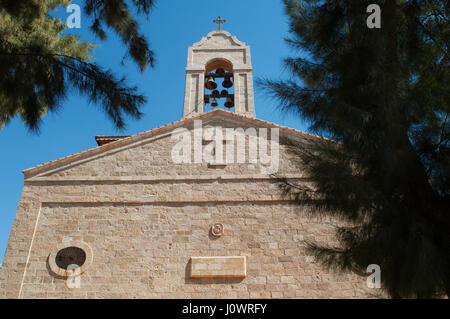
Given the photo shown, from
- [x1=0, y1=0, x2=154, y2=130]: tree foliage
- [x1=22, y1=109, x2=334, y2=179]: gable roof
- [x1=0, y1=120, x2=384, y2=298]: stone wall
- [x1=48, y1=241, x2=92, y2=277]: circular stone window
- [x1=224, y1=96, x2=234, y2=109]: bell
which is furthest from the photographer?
[x1=224, y1=96, x2=234, y2=109]: bell

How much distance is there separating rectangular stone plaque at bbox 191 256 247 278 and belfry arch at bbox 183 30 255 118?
457 centimetres

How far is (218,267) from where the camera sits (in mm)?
7949

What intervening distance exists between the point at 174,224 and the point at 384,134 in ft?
19.2

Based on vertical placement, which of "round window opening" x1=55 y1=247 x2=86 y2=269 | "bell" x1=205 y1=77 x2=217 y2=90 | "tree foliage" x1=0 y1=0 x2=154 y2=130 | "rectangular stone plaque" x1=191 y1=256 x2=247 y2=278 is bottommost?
"rectangular stone plaque" x1=191 y1=256 x2=247 y2=278

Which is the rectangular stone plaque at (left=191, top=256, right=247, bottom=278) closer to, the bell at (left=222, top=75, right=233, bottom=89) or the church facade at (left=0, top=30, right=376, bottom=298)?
the church facade at (left=0, top=30, right=376, bottom=298)

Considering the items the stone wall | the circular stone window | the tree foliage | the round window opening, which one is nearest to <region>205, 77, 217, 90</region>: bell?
the stone wall

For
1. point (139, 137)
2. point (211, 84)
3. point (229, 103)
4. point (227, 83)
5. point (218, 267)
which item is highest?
point (227, 83)

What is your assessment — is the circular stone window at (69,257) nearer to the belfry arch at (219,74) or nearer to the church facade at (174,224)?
the church facade at (174,224)

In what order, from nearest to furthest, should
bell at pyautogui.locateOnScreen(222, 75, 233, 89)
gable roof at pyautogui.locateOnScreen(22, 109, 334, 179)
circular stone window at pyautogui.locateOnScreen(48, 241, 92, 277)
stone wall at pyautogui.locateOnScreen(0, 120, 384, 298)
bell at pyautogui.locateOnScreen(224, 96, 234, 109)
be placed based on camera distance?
stone wall at pyautogui.locateOnScreen(0, 120, 384, 298)
circular stone window at pyautogui.locateOnScreen(48, 241, 92, 277)
gable roof at pyautogui.locateOnScreen(22, 109, 334, 179)
bell at pyautogui.locateOnScreen(224, 96, 234, 109)
bell at pyautogui.locateOnScreen(222, 75, 233, 89)

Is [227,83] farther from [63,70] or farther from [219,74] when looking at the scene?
[63,70]

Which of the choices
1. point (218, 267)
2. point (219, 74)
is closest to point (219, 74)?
point (219, 74)

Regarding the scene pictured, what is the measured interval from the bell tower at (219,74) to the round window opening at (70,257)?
4823 mm

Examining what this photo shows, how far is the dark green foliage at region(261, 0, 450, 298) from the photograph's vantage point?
3.23 m

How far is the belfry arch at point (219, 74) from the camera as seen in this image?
11.4 m
